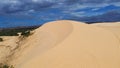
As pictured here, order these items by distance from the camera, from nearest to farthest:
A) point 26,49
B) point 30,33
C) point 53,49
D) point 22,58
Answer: point 53,49 < point 22,58 < point 26,49 < point 30,33

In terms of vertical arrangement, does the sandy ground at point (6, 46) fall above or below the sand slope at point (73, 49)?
below

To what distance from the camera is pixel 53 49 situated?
398 inches

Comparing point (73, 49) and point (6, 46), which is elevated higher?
point (73, 49)

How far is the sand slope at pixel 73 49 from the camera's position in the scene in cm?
958

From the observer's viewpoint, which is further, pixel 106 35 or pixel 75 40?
pixel 106 35

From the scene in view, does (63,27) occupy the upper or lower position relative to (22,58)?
upper

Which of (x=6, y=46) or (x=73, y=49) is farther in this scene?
(x=6, y=46)

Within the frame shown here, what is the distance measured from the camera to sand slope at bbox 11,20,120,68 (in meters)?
9.58

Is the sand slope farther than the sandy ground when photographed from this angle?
No

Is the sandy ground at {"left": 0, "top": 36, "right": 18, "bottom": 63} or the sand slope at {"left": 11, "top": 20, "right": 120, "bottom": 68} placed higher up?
the sand slope at {"left": 11, "top": 20, "right": 120, "bottom": 68}

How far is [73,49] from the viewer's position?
33.1ft

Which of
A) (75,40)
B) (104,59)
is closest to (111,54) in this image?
(104,59)

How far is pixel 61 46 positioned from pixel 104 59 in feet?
4.61

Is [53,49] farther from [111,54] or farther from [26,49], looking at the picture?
[26,49]
